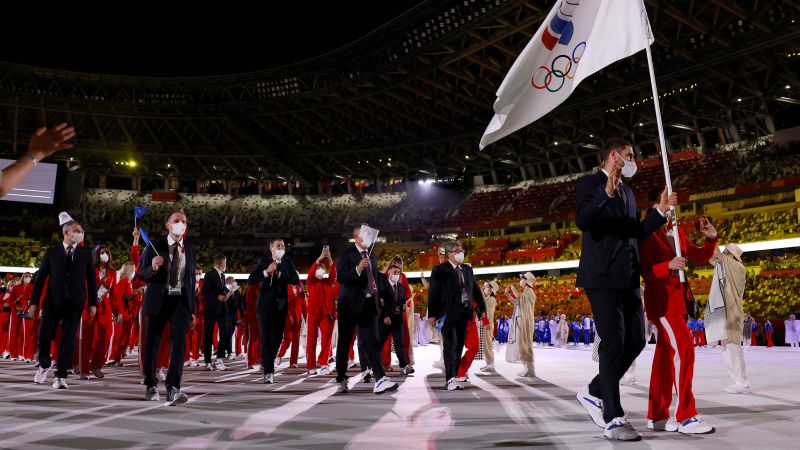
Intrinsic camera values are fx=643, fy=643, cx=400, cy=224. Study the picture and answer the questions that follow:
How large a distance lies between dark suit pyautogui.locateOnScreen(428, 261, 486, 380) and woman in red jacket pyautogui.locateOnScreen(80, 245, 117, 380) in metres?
4.60

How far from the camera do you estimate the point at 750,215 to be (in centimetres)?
2692

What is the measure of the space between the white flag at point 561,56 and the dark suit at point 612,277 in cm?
206

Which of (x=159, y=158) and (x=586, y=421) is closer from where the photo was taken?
(x=586, y=421)

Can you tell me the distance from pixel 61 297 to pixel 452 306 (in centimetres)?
474

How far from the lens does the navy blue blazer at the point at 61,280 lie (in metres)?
7.78

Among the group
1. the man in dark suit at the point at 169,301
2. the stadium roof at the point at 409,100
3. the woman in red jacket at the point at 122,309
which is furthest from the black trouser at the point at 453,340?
the stadium roof at the point at 409,100

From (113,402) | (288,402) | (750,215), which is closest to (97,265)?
(113,402)

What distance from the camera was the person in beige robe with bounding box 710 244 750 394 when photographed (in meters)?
7.49

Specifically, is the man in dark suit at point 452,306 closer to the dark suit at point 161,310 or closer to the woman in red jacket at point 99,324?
the dark suit at point 161,310

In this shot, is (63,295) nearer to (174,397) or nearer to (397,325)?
(174,397)

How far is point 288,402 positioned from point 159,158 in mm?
38965

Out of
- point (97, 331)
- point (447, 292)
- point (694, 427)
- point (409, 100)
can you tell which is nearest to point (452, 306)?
point (447, 292)

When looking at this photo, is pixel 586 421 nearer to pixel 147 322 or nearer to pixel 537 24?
pixel 147 322

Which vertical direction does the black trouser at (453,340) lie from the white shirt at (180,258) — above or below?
below
